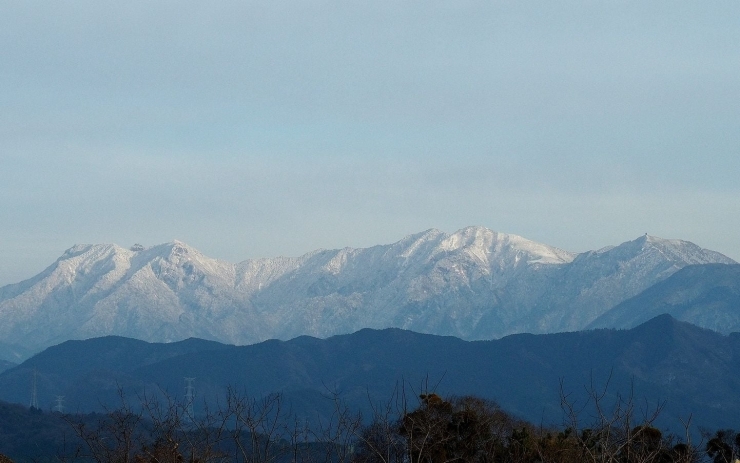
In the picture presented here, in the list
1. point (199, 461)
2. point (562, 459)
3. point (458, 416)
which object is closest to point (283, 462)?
point (458, 416)

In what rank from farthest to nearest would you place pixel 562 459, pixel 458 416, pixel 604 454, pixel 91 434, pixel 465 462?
pixel 458 416 → pixel 465 462 → pixel 562 459 → pixel 91 434 → pixel 604 454

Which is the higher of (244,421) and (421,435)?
(244,421)

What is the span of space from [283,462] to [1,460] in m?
151

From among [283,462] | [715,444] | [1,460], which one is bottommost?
[283,462]

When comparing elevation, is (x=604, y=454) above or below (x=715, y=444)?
above

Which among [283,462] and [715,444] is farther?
[283,462]

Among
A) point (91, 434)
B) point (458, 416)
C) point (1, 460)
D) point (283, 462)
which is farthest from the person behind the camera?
point (283, 462)

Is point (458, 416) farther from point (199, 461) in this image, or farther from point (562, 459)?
point (199, 461)

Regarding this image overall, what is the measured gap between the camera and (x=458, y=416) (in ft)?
200

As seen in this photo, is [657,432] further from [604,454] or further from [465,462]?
[604,454]

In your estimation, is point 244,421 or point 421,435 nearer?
point 244,421

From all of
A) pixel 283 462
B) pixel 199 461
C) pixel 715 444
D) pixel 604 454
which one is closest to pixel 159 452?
pixel 199 461

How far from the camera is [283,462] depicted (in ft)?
607

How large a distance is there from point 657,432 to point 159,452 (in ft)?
101
